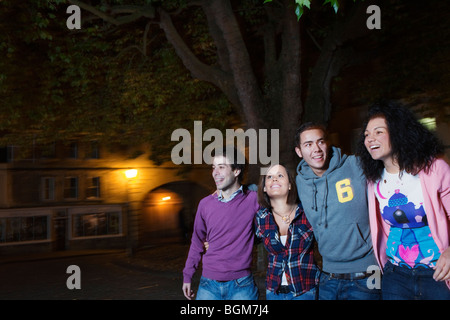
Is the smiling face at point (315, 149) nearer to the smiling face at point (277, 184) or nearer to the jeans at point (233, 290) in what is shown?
the smiling face at point (277, 184)

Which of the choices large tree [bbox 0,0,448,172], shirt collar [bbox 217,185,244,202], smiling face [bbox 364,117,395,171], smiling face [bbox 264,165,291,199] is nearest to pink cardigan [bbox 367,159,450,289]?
smiling face [bbox 364,117,395,171]

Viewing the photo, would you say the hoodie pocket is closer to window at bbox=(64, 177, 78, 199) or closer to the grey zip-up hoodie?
the grey zip-up hoodie

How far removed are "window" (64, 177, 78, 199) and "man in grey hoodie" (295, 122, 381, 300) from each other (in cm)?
2281

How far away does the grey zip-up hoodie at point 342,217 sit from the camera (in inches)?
128

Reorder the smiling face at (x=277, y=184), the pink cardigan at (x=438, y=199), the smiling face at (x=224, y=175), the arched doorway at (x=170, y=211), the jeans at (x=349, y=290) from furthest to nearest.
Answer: the arched doorway at (x=170, y=211) → the smiling face at (x=224, y=175) → the smiling face at (x=277, y=184) → the jeans at (x=349, y=290) → the pink cardigan at (x=438, y=199)

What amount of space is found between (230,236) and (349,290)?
1.09 meters

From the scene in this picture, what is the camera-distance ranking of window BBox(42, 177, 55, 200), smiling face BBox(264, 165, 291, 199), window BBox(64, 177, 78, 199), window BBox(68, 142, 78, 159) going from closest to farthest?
smiling face BBox(264, 165, 291, 199) < window BBox(42, 177, 55, 200) < window BBox(64, 177, 78, 199) < window BBox(68, 142, 78, 159)

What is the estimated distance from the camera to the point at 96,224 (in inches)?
986

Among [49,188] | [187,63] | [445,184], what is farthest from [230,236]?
[49,188]

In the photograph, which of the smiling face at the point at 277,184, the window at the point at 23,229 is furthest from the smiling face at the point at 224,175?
the window at the point at 23,229

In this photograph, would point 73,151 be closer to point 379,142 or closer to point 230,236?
point 230,236

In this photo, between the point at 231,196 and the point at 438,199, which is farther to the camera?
the point at 231,196

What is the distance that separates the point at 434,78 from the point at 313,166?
8.25 metres

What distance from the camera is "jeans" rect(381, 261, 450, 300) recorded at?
9.37 ft
